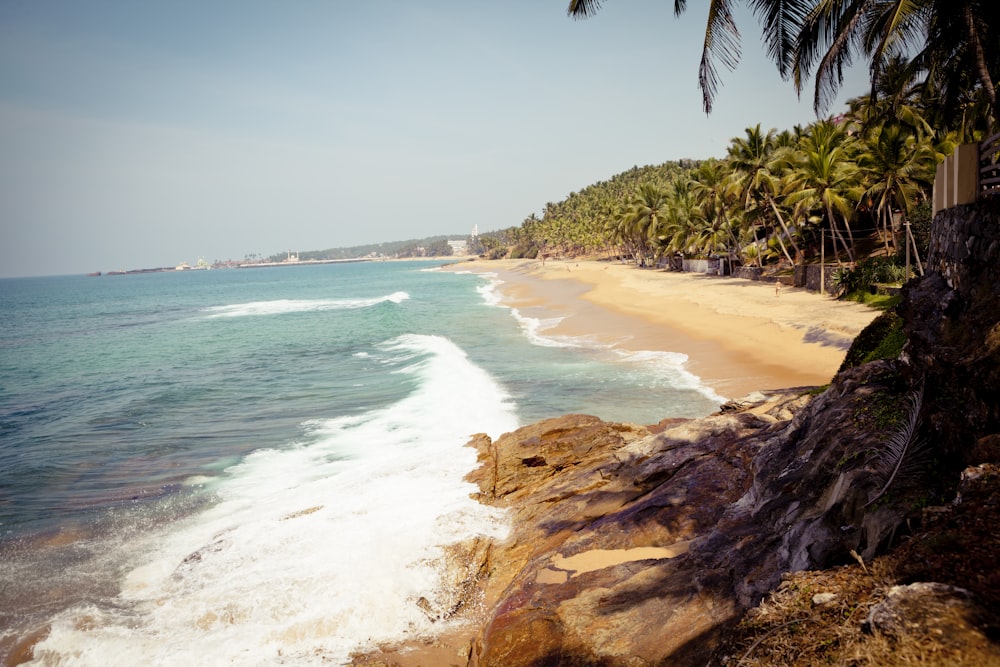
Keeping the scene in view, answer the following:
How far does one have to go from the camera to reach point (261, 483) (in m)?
13.7

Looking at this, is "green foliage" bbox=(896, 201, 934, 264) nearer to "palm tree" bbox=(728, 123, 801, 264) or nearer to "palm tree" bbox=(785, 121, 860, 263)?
"palm tree" bbox=(785, 121, 860, 263)

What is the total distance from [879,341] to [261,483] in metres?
13.1

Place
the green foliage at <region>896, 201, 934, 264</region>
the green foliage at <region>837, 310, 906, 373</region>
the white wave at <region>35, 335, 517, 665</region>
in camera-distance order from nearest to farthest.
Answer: the white wave at <region>35, 335, 517, 665</region>, the green foliage at <region>837, 310, 906, 373</region>, the green foliage at <region>896, 201, 934, 264</region>

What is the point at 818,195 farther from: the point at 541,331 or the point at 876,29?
the point at 876,29

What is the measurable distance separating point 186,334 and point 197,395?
24.0 m

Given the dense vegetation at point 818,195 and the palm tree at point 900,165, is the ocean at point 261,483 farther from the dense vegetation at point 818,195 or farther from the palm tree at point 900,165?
the palm tree at point 900,165

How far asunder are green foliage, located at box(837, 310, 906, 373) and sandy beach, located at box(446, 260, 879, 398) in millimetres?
7467

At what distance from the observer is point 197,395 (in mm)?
A: 24125

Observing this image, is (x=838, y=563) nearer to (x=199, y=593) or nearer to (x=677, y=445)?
(x=677, y=445)

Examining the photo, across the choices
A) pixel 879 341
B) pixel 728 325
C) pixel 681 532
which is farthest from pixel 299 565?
pixel 728 325

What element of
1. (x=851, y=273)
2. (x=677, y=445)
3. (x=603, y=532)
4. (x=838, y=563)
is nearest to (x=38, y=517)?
(x=603, y=532)

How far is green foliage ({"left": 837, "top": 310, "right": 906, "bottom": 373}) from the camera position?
8641 mm

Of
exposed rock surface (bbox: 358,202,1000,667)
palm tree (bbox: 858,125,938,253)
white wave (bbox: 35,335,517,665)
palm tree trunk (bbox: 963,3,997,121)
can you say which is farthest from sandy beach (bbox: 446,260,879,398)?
exposed rock surface (bbox: 358,202,1000,667)

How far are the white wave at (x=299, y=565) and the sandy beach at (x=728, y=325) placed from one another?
9.62 metres
